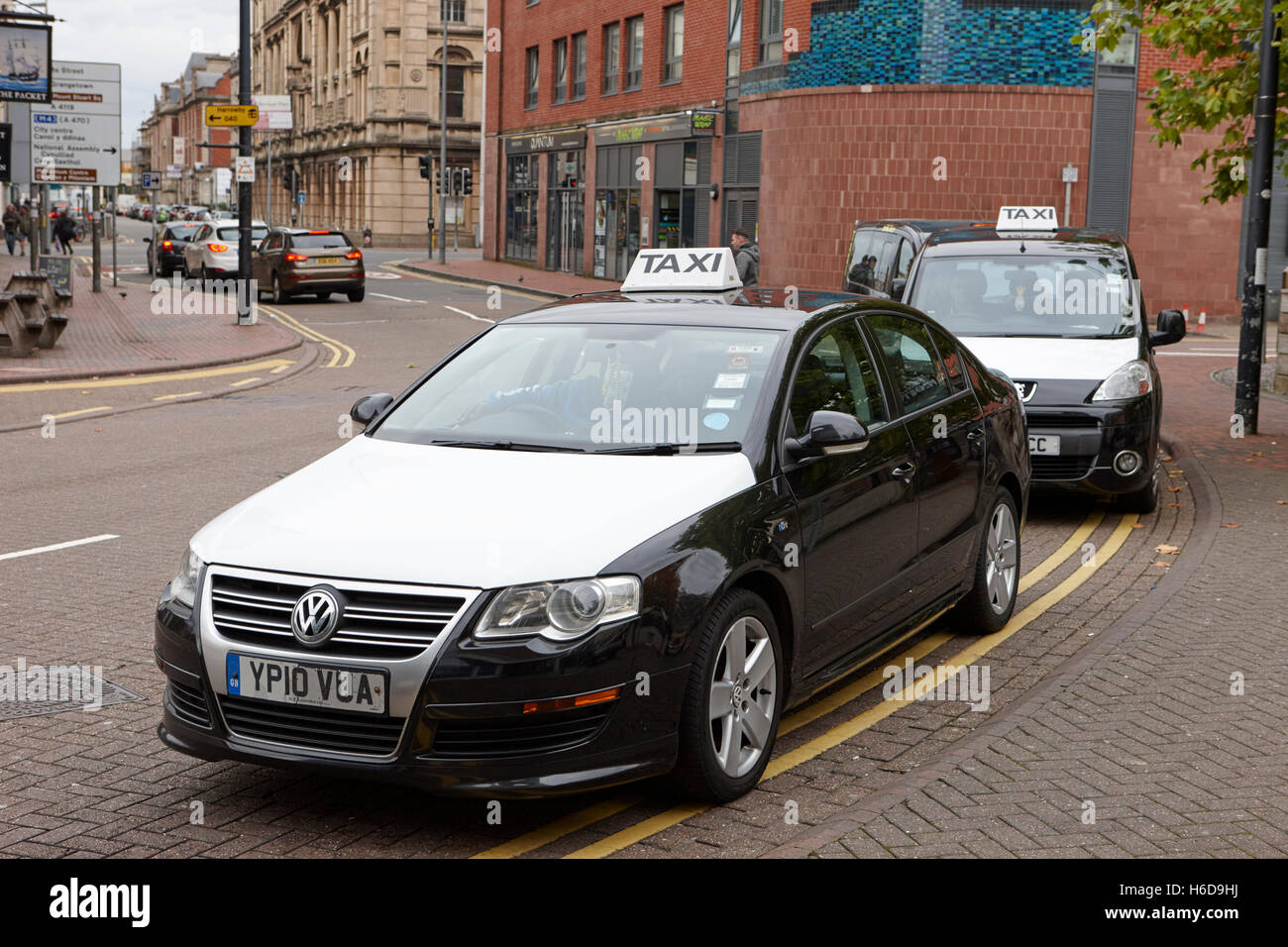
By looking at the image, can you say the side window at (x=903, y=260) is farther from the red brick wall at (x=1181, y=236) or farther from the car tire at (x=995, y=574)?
the red brick wall at (x=1181, y=236)

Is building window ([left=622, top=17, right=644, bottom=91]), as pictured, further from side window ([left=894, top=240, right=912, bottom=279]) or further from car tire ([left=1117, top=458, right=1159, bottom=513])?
car tire ([left=1117, top=458, right=1159, bottom=513])

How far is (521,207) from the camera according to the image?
5109 cm

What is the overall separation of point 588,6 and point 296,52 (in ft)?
192

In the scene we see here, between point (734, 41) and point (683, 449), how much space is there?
31.8 meters

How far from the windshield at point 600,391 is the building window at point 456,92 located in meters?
73.2

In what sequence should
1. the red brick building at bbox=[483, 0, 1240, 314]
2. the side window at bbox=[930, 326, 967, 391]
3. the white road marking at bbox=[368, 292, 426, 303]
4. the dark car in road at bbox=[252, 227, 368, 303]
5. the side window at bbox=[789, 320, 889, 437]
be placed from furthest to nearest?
the white road marking at bbox=[368, 292, 426, 303] < the dark car in road at bbox=[252, 227, 368, 303] < the red brick building at bbox=[483, 0, 1240, 314] < the side window at bbox=[930, 326, 967, 391] < the side window at bbox=[789, 320, 889, 437]

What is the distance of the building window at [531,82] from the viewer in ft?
163

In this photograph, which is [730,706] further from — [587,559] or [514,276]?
[514,276]

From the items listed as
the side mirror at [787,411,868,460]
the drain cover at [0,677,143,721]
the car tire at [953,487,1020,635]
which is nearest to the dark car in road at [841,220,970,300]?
the car tire at [953,487,1020,635]

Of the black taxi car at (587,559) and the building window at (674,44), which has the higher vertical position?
the building window at (674,44)

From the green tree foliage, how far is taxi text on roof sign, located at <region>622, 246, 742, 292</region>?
7.29 meters

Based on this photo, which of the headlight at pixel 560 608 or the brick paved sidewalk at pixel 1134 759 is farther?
Result: the brick paved sidewalk at pixel 1134 759

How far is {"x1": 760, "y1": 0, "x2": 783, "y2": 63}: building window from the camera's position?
108ft

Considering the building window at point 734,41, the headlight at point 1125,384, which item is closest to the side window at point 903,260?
the headlight at point 1125,384
